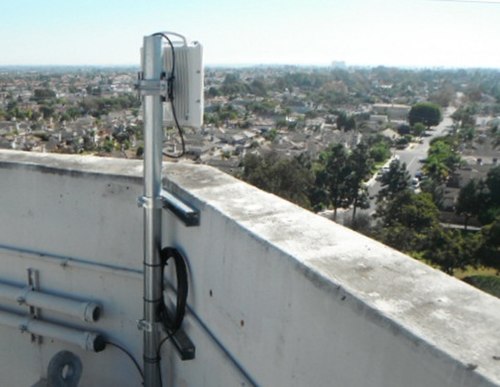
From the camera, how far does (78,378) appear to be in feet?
6.77

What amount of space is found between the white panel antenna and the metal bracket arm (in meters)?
0.26

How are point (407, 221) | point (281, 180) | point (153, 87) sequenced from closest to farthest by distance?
point (153, 87) < point (407, 221) < point (281, 180)

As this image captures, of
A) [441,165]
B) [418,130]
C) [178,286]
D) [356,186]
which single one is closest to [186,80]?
[178,286]

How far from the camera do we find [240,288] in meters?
1.37

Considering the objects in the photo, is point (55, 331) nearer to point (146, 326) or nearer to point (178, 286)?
point (146, 326)

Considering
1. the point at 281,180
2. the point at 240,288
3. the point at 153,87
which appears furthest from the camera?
the point at 281,180

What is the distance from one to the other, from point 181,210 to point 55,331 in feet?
2.91

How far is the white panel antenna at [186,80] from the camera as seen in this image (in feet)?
5.33

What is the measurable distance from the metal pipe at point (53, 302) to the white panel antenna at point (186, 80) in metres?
0.88

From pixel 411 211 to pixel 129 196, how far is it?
14131 mm

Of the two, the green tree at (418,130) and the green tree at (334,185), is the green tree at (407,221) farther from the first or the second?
the green tree at (418,130)

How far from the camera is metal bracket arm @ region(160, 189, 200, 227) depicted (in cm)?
158

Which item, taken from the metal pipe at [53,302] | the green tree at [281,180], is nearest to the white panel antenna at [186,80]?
the metal pipe at [53,302]

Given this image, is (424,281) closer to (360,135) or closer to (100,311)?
(100,311)
